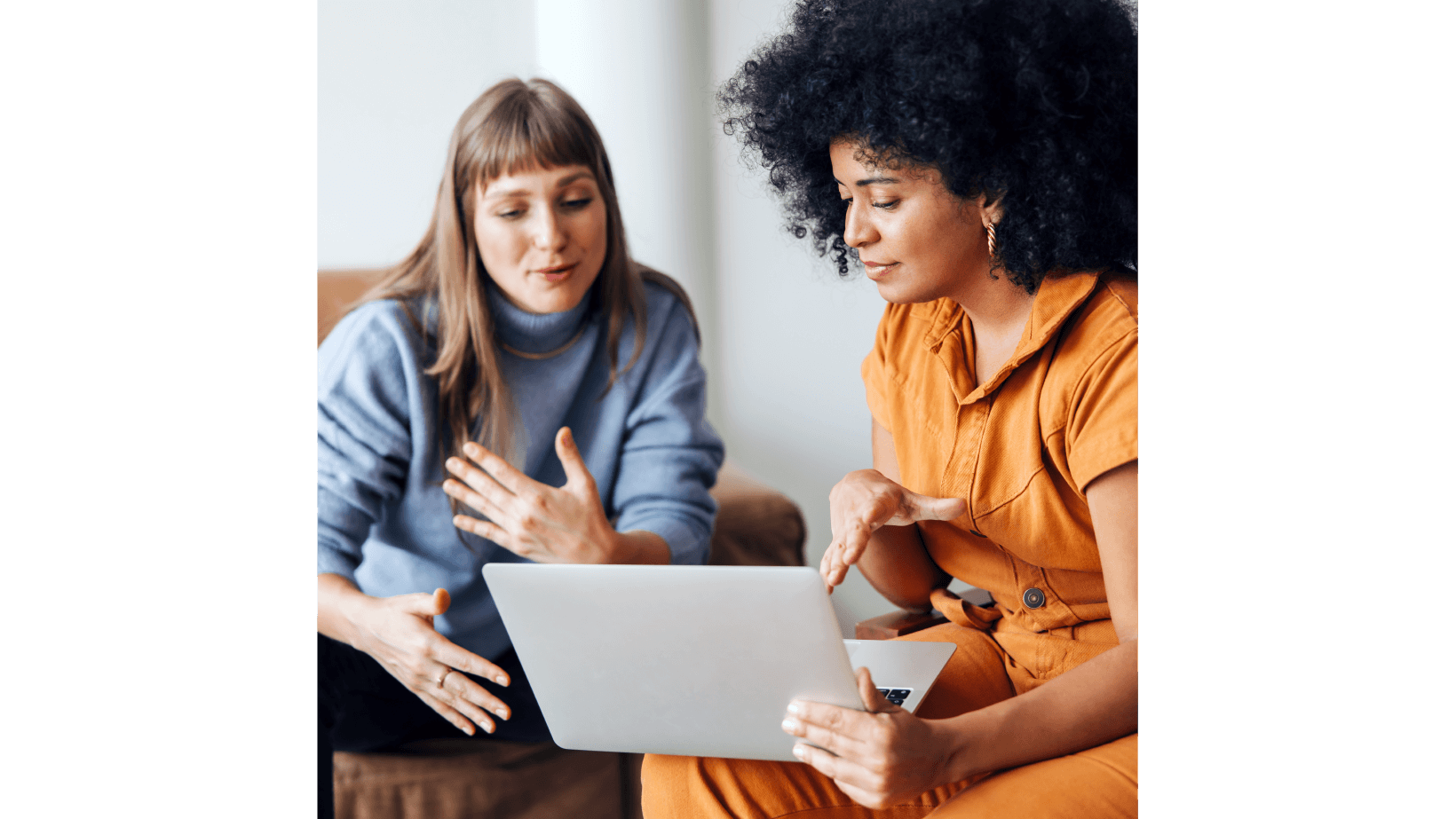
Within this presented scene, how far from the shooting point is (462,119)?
5.75ft

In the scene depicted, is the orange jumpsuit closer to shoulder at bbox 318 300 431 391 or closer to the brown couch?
the brown couch

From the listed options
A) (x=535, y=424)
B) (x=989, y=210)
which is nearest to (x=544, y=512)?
(x=535, y=424)

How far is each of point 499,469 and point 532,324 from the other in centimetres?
23

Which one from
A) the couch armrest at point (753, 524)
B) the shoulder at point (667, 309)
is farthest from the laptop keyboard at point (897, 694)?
the shoulder at point (667, 309)

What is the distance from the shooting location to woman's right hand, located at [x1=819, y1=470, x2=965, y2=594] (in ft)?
5.03

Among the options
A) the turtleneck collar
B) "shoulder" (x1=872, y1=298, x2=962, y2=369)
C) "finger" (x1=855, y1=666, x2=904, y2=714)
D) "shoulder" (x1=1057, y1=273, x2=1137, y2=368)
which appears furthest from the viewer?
the turtleneck collar

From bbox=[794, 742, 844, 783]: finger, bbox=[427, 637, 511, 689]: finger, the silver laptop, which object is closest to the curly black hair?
the silver laptop

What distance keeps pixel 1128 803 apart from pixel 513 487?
0.98 m

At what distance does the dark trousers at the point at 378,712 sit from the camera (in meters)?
1.80

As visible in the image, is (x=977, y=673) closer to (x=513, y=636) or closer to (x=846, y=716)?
(x=846, y=716)

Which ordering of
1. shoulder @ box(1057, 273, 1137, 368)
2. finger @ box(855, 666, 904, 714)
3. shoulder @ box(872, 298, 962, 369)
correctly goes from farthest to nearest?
shoulder @ box(872, 298, 962, 369), shoulder @ box(1057, 273, 1137, 368), finger @ box(855, 666, 904, 714)

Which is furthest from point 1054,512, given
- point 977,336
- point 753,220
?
point 753,220

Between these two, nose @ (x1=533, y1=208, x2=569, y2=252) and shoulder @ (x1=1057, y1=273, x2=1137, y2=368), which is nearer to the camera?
shoulder @ (x1=1057, y1=273, x2=1137, y2=368)

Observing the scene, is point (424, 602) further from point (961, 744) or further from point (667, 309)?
point (961, 744)
